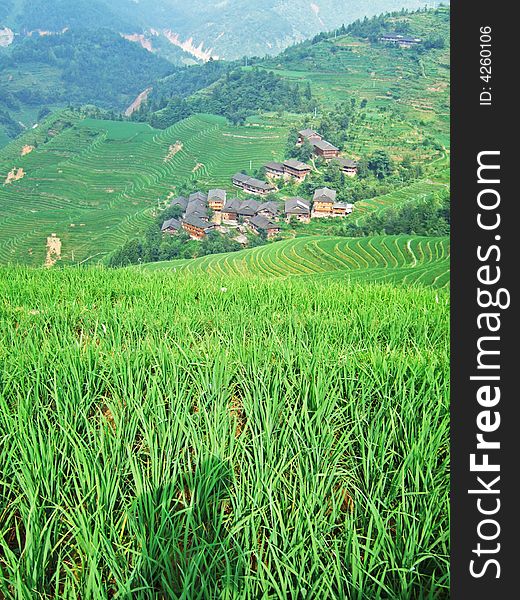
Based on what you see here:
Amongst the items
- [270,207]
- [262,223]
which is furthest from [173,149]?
[262,223]

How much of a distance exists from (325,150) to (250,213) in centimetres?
2340

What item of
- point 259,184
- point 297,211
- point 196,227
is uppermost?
point 259,184

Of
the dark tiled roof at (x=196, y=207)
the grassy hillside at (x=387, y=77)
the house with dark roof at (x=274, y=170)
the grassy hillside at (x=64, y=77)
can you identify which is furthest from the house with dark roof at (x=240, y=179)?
the grassy hillside at (x=64, y=77)

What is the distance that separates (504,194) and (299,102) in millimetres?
108230

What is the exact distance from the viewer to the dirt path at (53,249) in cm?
5685

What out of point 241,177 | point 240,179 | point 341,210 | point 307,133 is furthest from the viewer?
point 307,133

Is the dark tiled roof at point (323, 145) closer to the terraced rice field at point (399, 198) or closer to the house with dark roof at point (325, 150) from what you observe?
the house with dark roof at point (325, 150)

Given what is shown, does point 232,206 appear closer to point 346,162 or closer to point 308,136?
point 346,162

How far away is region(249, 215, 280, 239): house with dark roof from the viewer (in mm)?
59906

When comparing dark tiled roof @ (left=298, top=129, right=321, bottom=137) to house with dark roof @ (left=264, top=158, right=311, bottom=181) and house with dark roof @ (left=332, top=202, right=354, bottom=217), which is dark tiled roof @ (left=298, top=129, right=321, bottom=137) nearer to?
house with dark roof @ (left=264, top=158, right=311, bottom=181)

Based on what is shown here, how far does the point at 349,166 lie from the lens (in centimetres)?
7544

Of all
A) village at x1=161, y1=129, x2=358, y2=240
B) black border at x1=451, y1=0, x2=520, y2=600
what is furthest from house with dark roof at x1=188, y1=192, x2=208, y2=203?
black border at x1=451, y1=0, x2=520, y2=600

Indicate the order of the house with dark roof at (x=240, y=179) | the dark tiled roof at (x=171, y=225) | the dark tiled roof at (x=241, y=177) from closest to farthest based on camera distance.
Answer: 1. the dark tiled roof at (x=171, y=225)
2. the house with dark roof at (x=240, y=179)
3. the dark tiled roof at (x=241, y=177)

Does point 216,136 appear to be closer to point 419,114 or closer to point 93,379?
point 419,114
